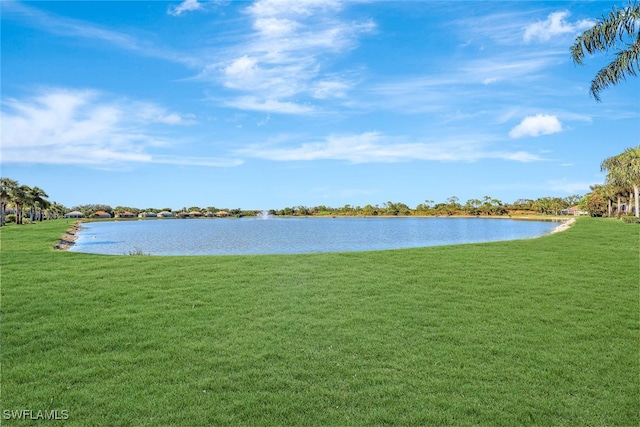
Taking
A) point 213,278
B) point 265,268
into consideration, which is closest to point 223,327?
point 213,278

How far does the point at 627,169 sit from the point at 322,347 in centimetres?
4835

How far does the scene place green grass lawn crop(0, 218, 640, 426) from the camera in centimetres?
382

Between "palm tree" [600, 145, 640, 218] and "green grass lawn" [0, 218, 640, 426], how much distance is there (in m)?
39.7

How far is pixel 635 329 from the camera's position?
598 cm

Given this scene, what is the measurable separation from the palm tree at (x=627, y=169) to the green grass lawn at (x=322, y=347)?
39.7 m

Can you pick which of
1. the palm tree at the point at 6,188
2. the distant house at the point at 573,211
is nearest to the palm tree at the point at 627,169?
the distant house at the point at 573,211

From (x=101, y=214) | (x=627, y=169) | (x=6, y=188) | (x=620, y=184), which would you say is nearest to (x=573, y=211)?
(x=620, y=184)

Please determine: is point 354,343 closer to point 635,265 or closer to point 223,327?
point 223,327

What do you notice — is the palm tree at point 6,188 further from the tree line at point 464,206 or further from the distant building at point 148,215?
the distant building at point 148,215

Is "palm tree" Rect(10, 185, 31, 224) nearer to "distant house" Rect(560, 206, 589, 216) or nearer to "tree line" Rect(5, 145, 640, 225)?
"tree line" Rect(5, 145, 640, 225)

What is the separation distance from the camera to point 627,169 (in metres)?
41.6

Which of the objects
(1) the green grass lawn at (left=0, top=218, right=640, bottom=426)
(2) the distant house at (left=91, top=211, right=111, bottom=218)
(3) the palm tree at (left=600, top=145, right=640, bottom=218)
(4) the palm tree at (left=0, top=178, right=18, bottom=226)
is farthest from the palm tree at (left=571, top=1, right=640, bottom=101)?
(2) the distant house at (left=91, top=211, right=111, bottom=218)

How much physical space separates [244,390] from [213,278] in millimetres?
5206

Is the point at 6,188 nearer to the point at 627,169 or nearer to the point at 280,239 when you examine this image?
the point at 280,239
